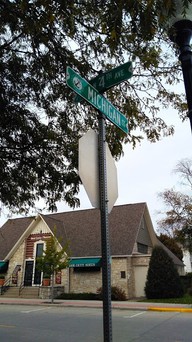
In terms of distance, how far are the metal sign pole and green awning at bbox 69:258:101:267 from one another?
927 inches

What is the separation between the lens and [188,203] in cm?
3762

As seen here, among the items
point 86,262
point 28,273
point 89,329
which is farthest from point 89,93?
point 28,273

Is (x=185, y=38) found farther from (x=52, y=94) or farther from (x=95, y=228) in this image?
(x=95, y=228)

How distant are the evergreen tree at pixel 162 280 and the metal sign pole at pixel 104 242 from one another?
22216 millimetres

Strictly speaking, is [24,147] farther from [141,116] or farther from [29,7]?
[29,7]

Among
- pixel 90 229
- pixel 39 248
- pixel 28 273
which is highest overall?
pixel 90 229

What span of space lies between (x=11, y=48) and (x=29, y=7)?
1.89 meters

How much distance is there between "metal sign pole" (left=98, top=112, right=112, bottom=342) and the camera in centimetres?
306

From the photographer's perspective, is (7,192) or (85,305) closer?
(7,192)

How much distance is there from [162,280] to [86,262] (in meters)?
6.09

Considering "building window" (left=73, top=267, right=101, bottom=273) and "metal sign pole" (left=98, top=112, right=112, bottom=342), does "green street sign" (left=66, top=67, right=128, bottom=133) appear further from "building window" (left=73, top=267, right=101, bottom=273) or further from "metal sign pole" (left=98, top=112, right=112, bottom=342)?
"building window" (left=73, top=267, right=101, bottom=273)

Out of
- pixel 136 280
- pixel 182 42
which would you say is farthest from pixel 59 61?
pixel 136 280

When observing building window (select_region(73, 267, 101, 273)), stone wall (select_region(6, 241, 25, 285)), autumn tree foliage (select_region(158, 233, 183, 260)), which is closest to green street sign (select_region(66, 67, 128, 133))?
building window (select_region(73, 267, 101, 273))

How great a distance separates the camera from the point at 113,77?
391cm
